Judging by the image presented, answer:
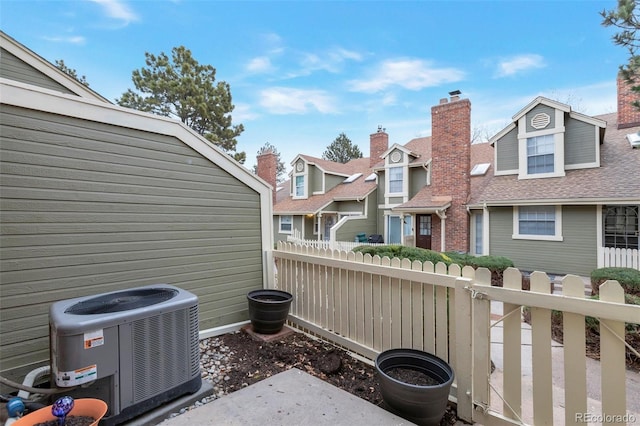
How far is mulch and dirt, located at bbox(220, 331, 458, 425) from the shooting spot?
8.66ft

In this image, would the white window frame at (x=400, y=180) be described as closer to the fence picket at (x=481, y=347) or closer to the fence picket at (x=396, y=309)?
the fence picket at (x=396, y=309)

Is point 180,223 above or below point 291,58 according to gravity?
below

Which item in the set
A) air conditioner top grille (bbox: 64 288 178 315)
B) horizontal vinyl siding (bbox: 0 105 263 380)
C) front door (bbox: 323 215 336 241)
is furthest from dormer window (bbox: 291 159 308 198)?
air conditioner top grille (bbox: 64 288 178 315)

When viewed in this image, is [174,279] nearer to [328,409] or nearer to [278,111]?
[328,409]

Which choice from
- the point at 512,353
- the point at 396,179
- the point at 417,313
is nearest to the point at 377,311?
the point at 417,313

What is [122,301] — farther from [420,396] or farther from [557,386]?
[557,386]

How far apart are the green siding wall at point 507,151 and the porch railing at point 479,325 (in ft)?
33.2

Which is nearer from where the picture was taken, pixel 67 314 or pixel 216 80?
pixel 67 314

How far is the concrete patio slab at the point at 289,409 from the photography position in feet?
6.44

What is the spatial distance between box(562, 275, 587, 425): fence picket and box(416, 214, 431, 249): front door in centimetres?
1086

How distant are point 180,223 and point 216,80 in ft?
54.7

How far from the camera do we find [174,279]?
3.53 meters

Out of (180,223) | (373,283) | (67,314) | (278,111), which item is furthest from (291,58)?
(67,314)

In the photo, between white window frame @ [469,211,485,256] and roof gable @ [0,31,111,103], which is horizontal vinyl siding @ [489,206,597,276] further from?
roof gable @ [0,31,111,103]
